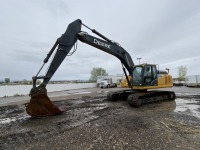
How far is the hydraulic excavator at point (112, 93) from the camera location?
7059 mm

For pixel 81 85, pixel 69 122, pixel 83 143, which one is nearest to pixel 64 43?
pixel 69 122

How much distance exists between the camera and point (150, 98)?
10867mm

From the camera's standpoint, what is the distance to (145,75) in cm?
1078

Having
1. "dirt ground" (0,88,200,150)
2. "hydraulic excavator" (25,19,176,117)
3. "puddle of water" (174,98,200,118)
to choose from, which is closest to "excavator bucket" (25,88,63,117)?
"hydraulic excavator" (25,19,176,117)

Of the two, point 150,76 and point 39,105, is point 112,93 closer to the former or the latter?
point 150,76

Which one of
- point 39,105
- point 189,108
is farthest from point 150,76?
point 39,105

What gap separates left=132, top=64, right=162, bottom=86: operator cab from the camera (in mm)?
10720

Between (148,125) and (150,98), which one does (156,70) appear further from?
(148,125)

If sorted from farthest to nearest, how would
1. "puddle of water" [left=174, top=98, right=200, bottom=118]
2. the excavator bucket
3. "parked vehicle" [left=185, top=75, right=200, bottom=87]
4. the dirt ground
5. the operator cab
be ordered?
1. "parked vehicle" [left=185, top=75, right=200, bottom=87]
2. the operator cab
3. "puddle of water" [left=174, top=98, right=200, bottom=118]
4. the excavator bucket
5. the dirt ground

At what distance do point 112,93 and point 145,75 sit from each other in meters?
2.76

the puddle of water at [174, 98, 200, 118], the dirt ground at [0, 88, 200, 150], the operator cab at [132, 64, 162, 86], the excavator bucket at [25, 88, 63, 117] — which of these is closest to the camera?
the dirt ground at [0, 88, 200, 150]

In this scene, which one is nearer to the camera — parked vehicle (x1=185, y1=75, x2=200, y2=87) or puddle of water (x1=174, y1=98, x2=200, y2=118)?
puddle of water (x1=174, y1=98, x2=200, y2=118)

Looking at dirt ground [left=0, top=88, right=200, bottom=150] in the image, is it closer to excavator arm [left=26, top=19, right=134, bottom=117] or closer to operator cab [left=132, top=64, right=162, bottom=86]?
excavator arm [left=26, top=19, right=134, bottom=117]

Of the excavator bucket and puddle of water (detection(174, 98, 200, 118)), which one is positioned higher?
the excavator bucket
